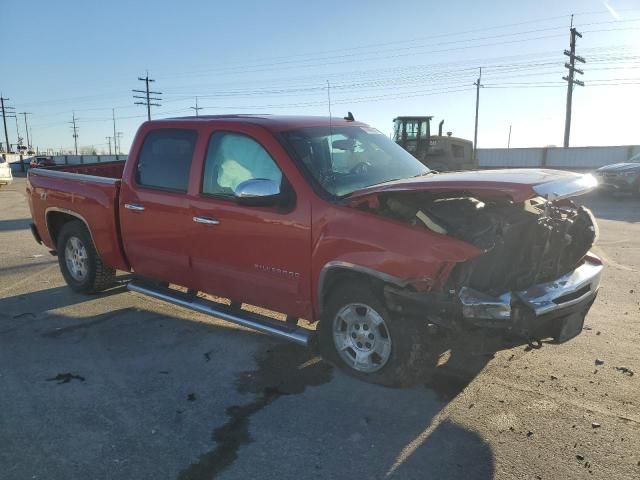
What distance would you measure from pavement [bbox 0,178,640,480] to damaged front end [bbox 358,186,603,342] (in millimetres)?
298

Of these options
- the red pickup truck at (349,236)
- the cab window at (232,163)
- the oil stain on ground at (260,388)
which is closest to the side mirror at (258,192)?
the red pickup truck at (349,236)

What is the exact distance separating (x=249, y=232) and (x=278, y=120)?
1.06 metres

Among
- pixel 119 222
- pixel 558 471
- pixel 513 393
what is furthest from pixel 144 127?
pixel 558 471

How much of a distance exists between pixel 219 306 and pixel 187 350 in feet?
1.55

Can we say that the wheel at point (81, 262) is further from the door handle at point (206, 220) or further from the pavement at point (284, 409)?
the door handle at point (206, 220)

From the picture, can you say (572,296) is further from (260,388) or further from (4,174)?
(4,174)

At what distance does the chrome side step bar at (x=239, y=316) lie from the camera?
4008 millimetres

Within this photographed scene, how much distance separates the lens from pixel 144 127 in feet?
17.7

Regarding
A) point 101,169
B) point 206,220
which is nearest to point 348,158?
point 206,220

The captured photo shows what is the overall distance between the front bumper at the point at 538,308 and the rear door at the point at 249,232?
1.31 m

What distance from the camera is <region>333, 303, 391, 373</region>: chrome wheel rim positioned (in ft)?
12.1

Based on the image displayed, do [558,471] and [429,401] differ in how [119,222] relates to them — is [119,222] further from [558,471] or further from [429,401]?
[558,471]

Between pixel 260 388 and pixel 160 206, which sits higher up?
pixel 160 206

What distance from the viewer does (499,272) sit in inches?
134
